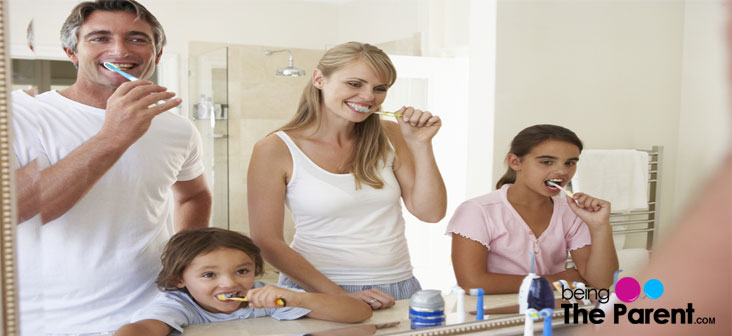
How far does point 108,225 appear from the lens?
2.78 ft

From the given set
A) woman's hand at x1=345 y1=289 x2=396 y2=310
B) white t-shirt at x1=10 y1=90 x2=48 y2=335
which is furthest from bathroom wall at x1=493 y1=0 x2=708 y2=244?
white t-shirt at x1=10 y1=90 x2=48 y2=335

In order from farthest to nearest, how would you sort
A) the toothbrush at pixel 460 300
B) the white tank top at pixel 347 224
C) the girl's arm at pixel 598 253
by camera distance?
the girl's arm at pixel 598 253, the toothbrush at pixel 460 300, the white tank top at pixel 347 224

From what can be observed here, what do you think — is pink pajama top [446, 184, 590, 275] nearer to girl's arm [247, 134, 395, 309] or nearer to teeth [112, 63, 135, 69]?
girl's arm [247, 134, 395, 309]

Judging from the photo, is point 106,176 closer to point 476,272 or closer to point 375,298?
point 375,298

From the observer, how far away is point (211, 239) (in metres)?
0.93

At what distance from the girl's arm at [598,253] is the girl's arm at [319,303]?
49 centimetres

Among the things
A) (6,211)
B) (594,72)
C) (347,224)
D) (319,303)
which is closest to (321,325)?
(319,303)

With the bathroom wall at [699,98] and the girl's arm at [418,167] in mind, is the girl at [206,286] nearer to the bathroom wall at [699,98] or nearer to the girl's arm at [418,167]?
the girl's arm at [418,167]

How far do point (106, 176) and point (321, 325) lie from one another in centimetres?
44

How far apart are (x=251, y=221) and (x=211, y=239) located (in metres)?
0.07

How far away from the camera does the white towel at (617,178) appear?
3.90 feet

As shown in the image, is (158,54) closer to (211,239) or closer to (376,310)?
(211,239)

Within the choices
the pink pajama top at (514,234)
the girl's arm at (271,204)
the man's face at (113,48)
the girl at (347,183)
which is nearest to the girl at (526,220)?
the pink pajama top at (514,234)

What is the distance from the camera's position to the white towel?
119cm
